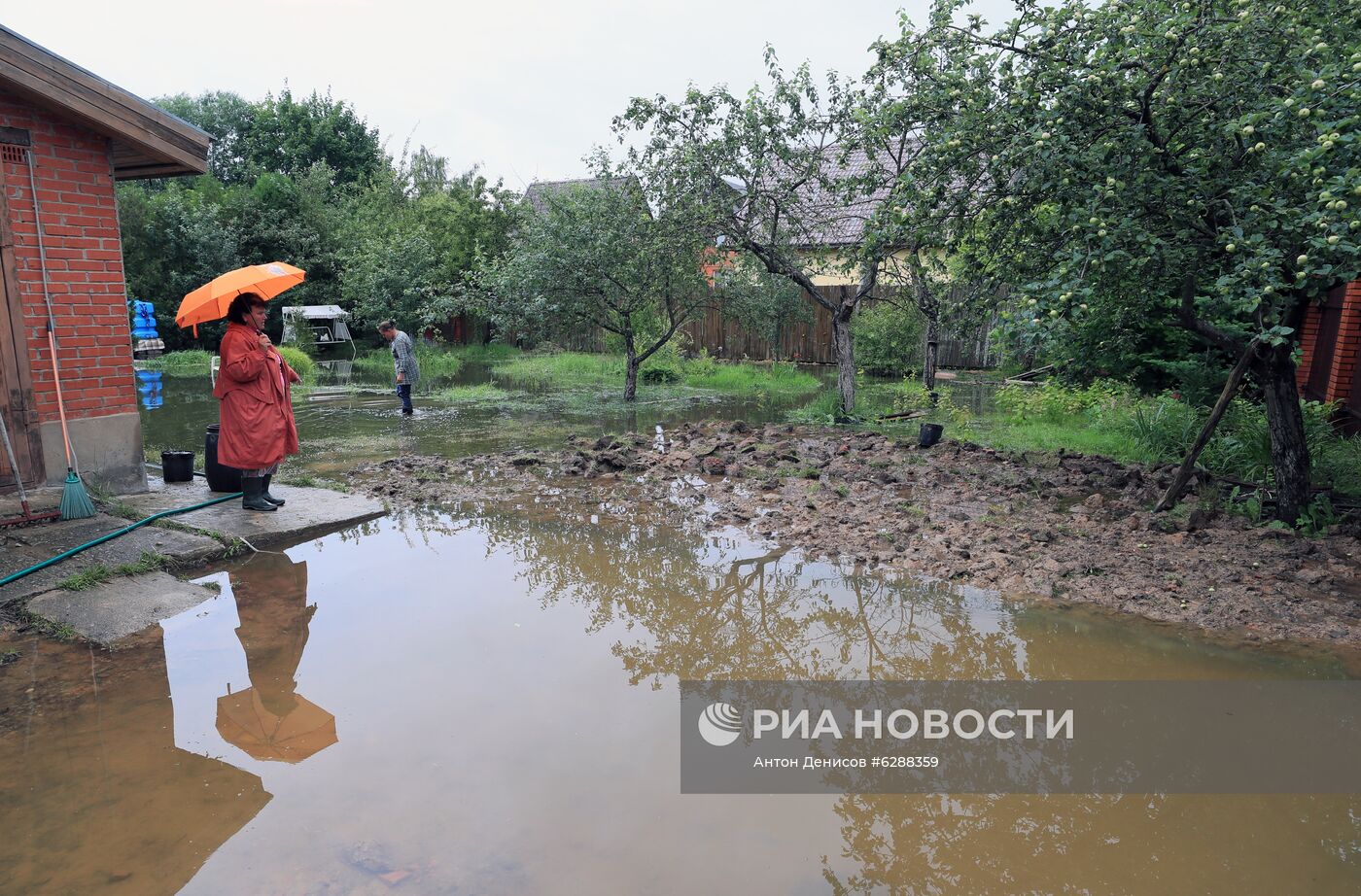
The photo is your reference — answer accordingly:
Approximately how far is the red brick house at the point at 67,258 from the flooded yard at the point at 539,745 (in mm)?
1969

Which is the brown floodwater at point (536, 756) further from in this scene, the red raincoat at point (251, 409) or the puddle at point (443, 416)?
the puddle at point (443, 416)

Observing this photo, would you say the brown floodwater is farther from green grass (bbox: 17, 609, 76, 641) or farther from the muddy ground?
the muddy ground

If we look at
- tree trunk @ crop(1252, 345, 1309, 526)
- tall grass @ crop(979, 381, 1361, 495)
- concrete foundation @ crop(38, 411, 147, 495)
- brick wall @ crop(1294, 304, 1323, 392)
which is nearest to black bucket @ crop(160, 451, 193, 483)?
concrete foundation @ crop(38, 411, 147, 495)

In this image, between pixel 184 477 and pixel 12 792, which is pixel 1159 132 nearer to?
pixel 12 792

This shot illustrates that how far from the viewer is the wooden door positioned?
20.5ft

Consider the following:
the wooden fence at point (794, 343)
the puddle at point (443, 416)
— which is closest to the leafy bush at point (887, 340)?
the wooden fence at point (794, 343)

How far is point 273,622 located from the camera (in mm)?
5148

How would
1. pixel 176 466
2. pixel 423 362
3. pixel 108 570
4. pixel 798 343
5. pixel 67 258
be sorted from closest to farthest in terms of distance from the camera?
1. pixel 108 570
2. pixel 67 258
3. pixel 176 466
4. pixel 798 343
5. pixel 423 362

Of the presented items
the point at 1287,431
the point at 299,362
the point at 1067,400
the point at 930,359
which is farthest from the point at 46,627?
the point at 299,362

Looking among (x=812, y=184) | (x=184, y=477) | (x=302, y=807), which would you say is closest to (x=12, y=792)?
(x=302, y=807)

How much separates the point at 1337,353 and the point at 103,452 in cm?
1210

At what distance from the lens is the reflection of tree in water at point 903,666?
2.99 metres

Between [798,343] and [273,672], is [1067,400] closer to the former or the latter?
[273,672]

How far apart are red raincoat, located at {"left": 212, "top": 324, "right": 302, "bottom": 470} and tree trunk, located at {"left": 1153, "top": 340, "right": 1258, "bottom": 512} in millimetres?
7049
